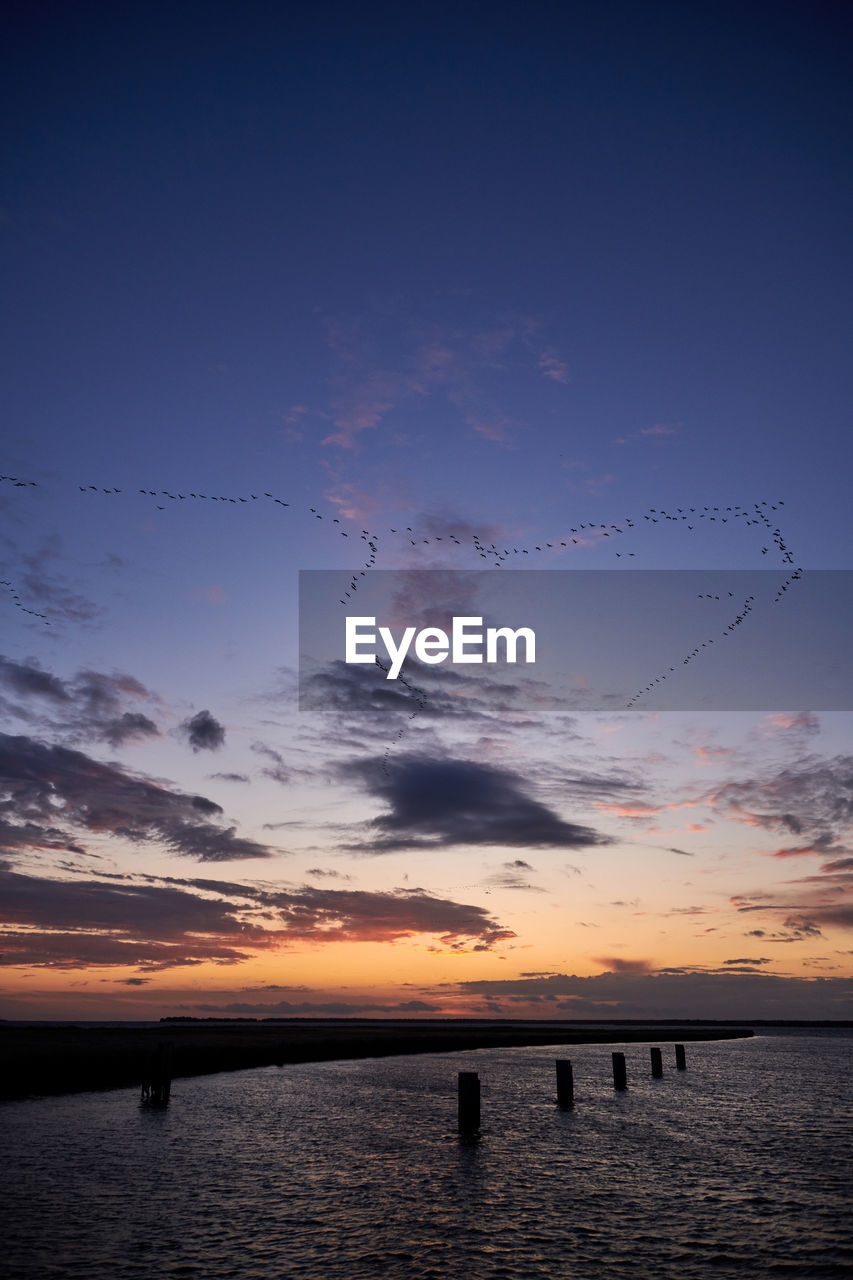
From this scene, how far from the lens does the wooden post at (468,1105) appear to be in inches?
1294

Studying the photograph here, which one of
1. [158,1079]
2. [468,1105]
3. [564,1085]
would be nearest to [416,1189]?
[468,1105]

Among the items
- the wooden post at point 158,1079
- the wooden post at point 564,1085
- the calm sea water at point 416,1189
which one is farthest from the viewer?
the wooden post at point 564,1085

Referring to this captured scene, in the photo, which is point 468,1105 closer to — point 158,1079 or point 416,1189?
point 416,1189

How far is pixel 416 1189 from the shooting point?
983 inches

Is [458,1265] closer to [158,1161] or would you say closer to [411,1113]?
[158,1161]

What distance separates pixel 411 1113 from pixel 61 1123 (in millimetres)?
15860

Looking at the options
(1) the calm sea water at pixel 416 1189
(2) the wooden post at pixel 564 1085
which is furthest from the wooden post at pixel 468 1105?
(2) the wooden post at pixel 564 1085

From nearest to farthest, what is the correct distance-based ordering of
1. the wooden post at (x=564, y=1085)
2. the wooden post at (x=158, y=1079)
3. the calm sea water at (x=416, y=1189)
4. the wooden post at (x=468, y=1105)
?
the calm sea water at (x=416, y=1189)
the wooden post at (x=468, y=1105)
the wooden post at (x=158, y=1079)
the wooden post at (x=564, y=1085)

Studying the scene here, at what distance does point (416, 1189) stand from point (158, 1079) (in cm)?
1995

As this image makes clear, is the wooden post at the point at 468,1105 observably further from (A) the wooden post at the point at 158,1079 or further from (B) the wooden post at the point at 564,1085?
(A) the wooden post at the point at 158,1079

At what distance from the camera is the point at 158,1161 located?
1092 inches

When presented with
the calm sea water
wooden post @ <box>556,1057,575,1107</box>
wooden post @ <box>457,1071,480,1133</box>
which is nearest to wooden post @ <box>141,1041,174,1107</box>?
the calm sea water

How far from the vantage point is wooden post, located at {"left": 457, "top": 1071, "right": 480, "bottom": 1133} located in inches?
1294

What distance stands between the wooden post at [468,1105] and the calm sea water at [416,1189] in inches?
25.8
